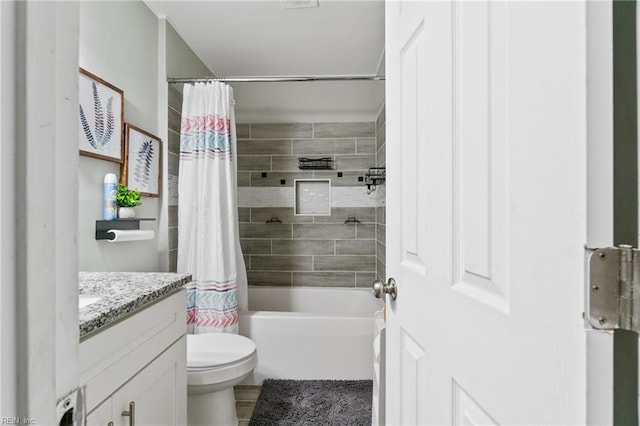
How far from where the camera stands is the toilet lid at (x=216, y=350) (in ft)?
6.14

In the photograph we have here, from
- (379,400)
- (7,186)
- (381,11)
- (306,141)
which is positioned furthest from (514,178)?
(306,141)

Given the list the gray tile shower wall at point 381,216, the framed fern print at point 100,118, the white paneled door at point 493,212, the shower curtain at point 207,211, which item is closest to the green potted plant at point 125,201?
the framed fern print at point 100,118

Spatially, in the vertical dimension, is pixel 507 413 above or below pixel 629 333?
below

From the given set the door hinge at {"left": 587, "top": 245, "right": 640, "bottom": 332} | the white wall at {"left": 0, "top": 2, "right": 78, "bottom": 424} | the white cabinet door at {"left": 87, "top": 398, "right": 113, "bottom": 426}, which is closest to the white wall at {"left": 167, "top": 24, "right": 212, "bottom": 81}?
the white cabinet door at {"left": 87, "top": 398, "right": 113, "bottom": 426}

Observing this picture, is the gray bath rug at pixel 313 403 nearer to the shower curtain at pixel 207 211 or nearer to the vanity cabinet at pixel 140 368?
the shower curtain at pixel 207 211

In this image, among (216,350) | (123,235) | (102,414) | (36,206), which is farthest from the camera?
(216,350)

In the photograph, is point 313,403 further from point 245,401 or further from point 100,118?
point 100,118

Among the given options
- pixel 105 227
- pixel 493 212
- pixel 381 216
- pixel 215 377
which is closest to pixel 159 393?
pixel 215 377

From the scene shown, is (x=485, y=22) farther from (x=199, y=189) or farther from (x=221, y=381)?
(x=199, y=189)

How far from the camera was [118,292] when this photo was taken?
1.22 m

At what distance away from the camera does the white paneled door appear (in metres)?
0.42

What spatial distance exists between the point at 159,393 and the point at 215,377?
1.75ft

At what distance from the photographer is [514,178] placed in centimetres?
52

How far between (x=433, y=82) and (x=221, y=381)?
168 centimetres
